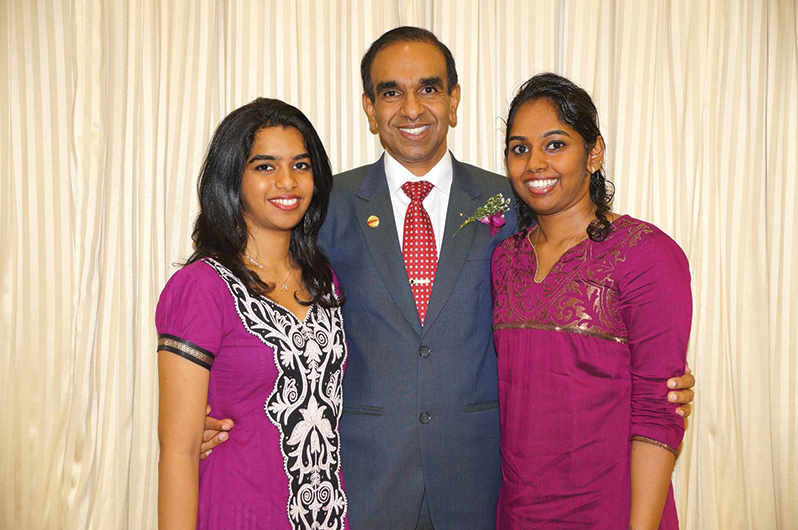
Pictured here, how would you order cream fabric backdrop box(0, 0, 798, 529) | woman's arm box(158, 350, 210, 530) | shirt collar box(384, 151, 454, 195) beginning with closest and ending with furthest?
woman's arm box(158, 350, 210, 530) < shirt collar box(384, 151, 454, 195) < cream fabric backdrop box(0, 0, 798, 529)

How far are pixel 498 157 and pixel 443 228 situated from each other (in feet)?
2.86

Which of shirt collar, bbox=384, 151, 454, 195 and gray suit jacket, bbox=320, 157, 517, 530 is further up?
shirt collar, bbox=384, 151, 454, 195

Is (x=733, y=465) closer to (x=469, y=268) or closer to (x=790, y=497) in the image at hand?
(x=790, y=497)

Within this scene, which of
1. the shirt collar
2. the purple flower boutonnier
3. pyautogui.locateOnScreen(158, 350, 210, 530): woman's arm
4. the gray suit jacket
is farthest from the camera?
the shirt collar

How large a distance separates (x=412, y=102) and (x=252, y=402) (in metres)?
1.10

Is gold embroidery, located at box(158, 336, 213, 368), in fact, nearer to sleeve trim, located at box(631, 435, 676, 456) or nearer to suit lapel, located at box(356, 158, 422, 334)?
suit lapel, located at box(356, 158, 422, 334)

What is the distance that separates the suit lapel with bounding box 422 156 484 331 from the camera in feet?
6.44

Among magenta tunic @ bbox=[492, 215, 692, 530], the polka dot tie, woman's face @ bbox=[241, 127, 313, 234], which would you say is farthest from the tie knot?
magenta tunic @ bbox=[492, 215, 692, 530]

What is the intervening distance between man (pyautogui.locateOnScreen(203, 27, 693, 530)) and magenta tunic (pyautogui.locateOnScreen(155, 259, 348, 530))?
246 mm

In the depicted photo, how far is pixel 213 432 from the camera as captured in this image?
1.70 metres

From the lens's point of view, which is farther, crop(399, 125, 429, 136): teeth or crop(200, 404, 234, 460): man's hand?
crop(399, 125, 429, 136): teeth

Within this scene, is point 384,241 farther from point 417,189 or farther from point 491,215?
point 491,215

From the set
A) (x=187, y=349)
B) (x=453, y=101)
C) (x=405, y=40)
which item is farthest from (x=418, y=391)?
(x=405, y=40)

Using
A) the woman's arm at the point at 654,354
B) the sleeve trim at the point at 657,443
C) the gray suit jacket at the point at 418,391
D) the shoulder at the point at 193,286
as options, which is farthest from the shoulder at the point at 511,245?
the shoulder at the point at 193,286
